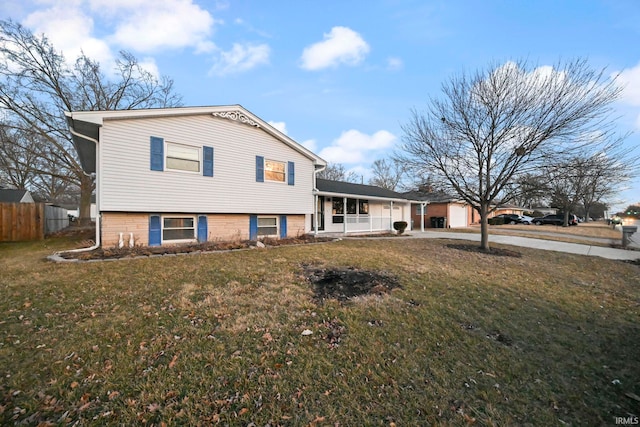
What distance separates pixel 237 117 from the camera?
11812 millimetres

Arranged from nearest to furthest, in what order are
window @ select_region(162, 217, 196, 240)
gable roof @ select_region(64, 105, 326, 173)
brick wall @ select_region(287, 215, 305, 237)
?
gable roof @ select_region(64, 105, 326, 173), window @ select_region(162, 217, 196, 240), brick wall @ select_region(287, 215, 305, 237)

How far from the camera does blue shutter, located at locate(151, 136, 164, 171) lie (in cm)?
986

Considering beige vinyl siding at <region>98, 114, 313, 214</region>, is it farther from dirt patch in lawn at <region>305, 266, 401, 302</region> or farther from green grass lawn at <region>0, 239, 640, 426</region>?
dirt patch in lawn at <region>305, 266, 401, 302</region>

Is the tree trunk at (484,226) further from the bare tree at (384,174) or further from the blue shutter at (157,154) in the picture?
the bare tree at (384,174)

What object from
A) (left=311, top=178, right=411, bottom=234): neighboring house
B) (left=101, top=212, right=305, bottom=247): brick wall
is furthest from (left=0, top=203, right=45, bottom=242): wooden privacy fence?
(left=311, top=178, right=411, bottom=234): neighboring house

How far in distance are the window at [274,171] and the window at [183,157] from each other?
10.4 feet

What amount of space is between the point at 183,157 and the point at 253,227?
13.8 ft

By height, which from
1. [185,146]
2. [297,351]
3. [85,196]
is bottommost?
[297,351]

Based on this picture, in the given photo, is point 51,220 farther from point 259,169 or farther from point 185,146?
point 259,169

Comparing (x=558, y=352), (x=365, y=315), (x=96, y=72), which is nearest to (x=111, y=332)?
(x=365, y=315)

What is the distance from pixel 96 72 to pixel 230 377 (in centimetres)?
2567

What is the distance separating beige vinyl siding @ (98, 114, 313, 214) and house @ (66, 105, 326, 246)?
0.10 feet

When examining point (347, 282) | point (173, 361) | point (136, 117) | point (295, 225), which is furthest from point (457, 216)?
point (173, 361)

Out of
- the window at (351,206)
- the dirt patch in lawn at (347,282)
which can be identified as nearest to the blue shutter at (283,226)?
the window at (351,206)
